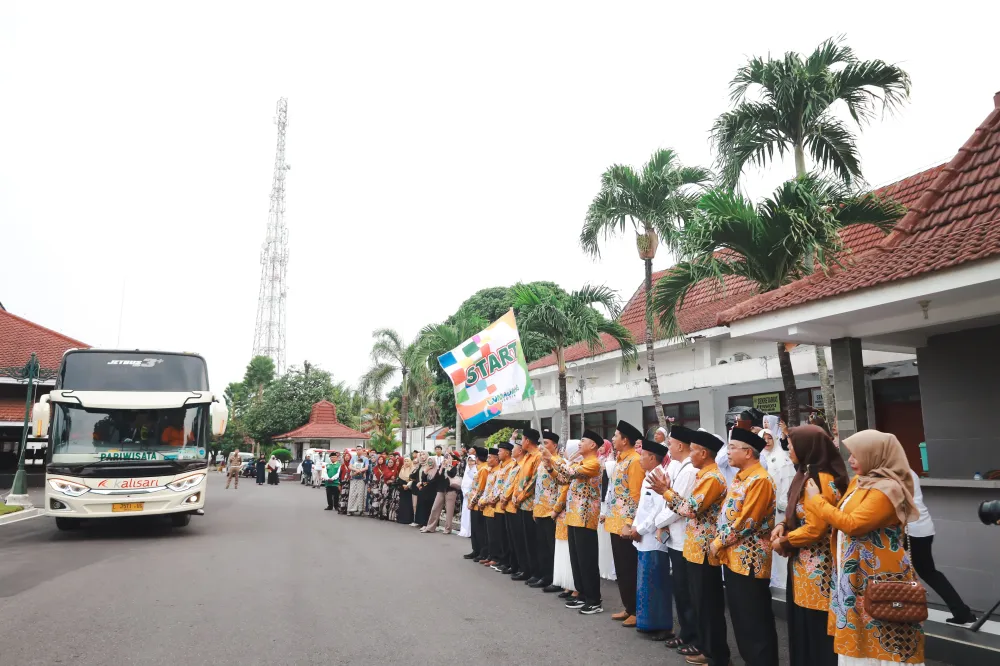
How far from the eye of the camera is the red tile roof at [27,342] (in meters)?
28.7

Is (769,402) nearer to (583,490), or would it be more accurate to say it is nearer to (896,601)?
(583,490)

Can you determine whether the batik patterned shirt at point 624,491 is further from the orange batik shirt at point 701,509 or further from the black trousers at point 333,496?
the black trousers at point 333,496

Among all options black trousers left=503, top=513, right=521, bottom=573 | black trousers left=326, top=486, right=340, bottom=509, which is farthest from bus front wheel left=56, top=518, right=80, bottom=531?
black trousers left=503, top=513, right=521, bottom=573

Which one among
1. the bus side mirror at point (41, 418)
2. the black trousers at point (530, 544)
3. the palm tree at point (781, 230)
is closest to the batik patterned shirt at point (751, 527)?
the black trousers at point (530, 544)

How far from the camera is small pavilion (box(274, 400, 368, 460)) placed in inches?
1998

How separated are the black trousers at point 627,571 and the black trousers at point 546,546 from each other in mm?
1607

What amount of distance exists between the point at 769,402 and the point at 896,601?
15.4 meters

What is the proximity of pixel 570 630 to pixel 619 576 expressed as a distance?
2.44ft

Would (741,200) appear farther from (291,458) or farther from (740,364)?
(291,458)

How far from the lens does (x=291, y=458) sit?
5559 centimetres

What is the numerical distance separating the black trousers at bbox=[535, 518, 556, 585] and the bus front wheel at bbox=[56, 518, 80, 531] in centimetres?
962

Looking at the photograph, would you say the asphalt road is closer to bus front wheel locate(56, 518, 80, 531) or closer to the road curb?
bus front wheel locate(56, 518, 80, 531)

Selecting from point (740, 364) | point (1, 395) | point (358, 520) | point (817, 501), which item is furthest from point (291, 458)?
point (817, 501)

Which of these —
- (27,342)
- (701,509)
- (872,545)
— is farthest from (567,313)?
(27,342)
